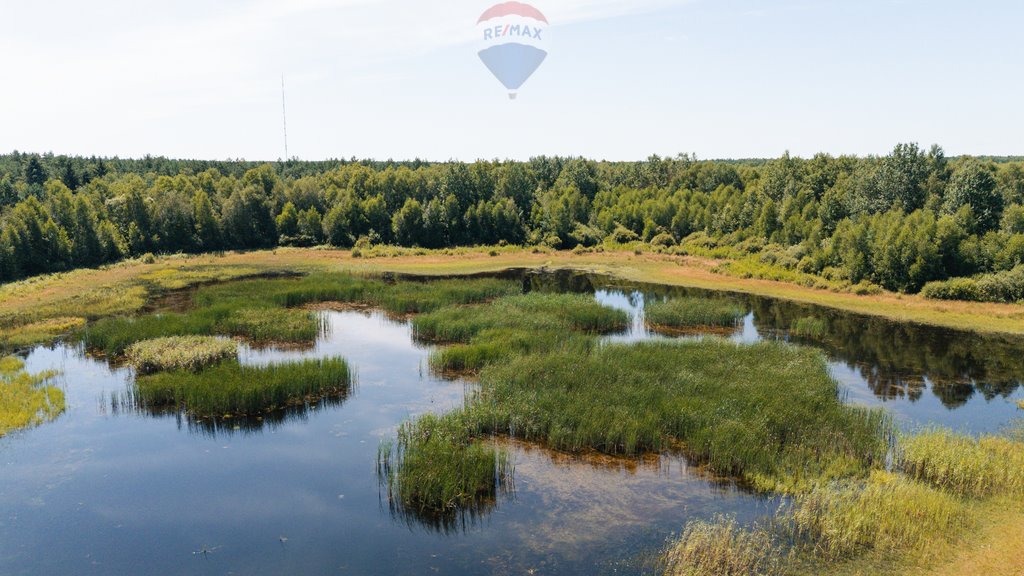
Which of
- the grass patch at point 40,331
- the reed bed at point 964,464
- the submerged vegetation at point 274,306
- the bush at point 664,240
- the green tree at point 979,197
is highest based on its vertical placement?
the green tree at point 979,197

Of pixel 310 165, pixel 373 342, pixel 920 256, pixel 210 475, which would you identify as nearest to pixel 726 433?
pixel 210 475

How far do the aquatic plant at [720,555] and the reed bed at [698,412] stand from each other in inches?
162

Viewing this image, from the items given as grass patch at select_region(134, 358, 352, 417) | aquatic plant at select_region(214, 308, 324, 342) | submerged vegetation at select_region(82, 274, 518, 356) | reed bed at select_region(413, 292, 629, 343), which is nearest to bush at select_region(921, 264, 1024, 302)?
reed bed at select_region(413, 292, 629, 343)

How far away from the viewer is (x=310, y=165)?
15750 cm

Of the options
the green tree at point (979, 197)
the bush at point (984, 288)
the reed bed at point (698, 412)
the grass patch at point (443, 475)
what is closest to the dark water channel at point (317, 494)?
the grass patch at point (443, 475)

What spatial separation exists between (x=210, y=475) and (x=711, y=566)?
16082 millimetres

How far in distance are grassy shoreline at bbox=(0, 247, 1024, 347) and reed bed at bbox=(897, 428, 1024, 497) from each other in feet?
82.9

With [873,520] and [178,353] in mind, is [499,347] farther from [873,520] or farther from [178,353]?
[873,520]

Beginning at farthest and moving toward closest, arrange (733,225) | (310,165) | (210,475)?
1. (310,165)
2. (733,225)
3. (210,475)

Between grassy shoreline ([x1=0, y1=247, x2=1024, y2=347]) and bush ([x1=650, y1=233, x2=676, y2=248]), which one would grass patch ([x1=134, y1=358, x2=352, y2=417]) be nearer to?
grassy shoreline ([x1=0, y1=247, x2=1024, y2=347])

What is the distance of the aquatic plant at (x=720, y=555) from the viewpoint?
16.1m

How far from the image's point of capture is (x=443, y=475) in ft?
67.2

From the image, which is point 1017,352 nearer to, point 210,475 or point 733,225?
point 210,475

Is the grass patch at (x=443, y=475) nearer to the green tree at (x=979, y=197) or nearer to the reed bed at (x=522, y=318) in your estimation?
the reed bed at (x=522, y=318)
